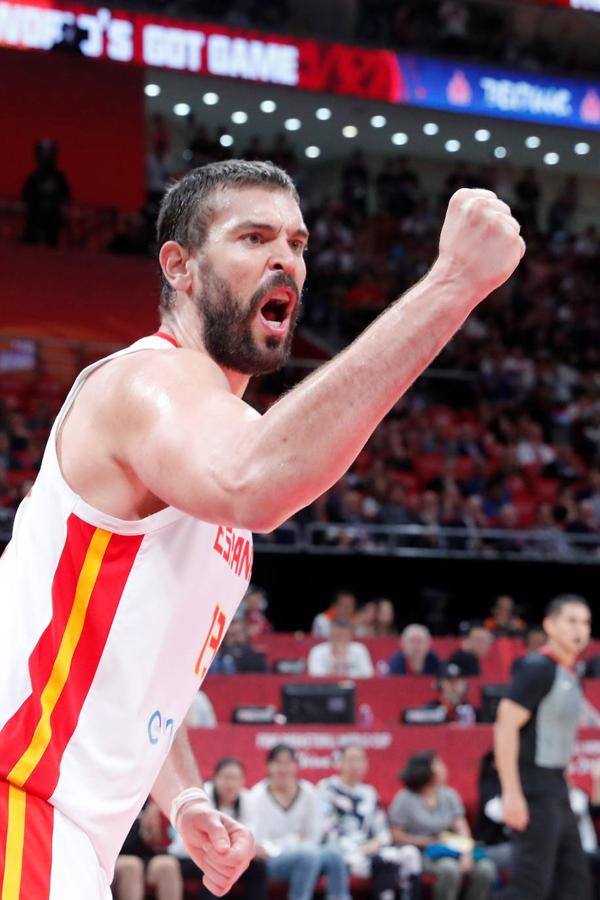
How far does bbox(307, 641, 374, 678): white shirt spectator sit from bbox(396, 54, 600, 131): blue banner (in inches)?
363

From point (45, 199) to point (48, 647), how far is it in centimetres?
1657

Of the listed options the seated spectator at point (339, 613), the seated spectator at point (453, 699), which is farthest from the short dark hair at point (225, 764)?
the seated spectator at point (339, 613)

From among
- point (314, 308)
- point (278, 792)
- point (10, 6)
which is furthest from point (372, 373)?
point (314, 308)

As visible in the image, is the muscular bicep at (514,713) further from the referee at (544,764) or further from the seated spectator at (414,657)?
the seated spectator at (414,657)

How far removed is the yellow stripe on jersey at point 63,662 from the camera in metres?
2.36

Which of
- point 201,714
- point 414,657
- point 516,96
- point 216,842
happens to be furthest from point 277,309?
point 516,96

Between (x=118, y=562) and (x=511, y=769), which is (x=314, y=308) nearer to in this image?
(x=511, y=769)

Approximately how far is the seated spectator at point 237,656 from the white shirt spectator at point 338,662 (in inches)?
21.1

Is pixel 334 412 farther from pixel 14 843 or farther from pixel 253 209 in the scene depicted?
pixel 14 843


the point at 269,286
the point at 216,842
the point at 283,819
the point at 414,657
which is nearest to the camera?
the point at 269,286

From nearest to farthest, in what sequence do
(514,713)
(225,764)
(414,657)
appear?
1. (514,713)
2. (225,764)
3. (414,657)

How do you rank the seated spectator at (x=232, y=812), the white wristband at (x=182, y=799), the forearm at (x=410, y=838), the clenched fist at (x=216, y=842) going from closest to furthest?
the clenched fist at (x=216, y=842)
the white wristband at (x=182, y=799)
the seated spectator at (x=232, y=812)
the forearm at (x=410, y=838)

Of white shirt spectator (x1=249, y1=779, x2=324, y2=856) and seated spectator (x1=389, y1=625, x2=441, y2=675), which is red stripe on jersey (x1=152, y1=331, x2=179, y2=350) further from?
seated spectator (x1=389, y1=625, x2=441, y2=675)

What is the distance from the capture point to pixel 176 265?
8.52ft
